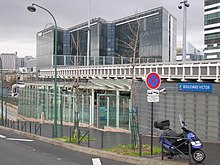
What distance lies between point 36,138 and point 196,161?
10421mm

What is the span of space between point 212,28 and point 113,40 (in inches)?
1132

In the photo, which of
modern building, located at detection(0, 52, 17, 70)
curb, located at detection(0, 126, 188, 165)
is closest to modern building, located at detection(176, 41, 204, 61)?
curb, located at detection(0, 126, 188, 165)

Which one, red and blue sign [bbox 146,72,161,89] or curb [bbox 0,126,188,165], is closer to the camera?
curb [bbox 0,126,188,165]

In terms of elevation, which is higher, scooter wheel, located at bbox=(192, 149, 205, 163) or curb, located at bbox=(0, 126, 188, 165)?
scooter wheel, located at bbox=(192, 149, 205, 163)

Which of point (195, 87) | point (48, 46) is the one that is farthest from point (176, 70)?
point (48, 46)

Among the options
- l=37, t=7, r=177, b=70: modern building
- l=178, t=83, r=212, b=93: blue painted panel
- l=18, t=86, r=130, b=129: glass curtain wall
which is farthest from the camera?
l=37, t=7, r=177, b=70: modern building

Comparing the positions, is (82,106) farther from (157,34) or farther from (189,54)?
(189,54)

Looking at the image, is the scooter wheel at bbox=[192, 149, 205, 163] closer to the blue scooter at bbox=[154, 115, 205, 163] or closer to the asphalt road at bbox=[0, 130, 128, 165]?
the blue scooter at bbox=[154, 115, 205, 163]

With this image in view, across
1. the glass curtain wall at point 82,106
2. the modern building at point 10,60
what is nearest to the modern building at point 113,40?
the glass curtain wall at point 82,106

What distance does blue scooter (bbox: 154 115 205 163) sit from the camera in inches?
324

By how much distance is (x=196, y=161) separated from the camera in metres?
8.19

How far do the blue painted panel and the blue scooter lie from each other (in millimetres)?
4634

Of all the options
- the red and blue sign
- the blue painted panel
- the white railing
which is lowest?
the blue painted panel

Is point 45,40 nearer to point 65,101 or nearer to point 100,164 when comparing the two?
point 65,101
